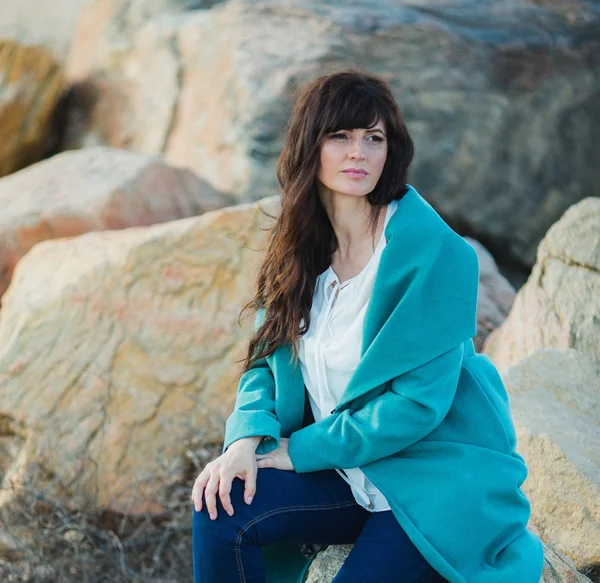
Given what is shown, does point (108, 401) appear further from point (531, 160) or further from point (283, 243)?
point (531, 160)

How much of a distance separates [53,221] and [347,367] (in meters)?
2.47

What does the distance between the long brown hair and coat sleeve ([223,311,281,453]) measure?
0.04 meters

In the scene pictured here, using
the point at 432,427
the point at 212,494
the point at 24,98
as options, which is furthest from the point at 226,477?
the point at 24,98

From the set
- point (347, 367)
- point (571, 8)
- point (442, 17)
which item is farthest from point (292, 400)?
point (571, 8)

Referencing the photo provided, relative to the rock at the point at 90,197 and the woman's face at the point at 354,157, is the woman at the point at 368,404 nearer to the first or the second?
the woman's face at the point at 354,157

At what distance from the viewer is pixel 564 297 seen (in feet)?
10.4

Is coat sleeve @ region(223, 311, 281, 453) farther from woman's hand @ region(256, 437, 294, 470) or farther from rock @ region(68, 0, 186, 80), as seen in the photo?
rock @ region(68, 0, 186, 80)

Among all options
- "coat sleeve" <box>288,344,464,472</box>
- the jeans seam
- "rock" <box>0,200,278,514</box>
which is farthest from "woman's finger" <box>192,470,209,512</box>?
"rock" <box>0,200,278,514</box>

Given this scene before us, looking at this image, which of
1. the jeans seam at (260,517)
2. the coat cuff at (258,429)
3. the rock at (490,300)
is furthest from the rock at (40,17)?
the jeans seam at (260,517)

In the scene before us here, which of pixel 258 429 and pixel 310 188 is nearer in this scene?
pixel 258 429

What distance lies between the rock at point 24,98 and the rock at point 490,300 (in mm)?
2991

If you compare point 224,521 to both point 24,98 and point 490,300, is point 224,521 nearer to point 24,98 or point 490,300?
point 490,300

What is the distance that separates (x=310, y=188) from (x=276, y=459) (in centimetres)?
65

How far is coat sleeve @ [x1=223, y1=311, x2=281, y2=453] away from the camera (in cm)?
211
